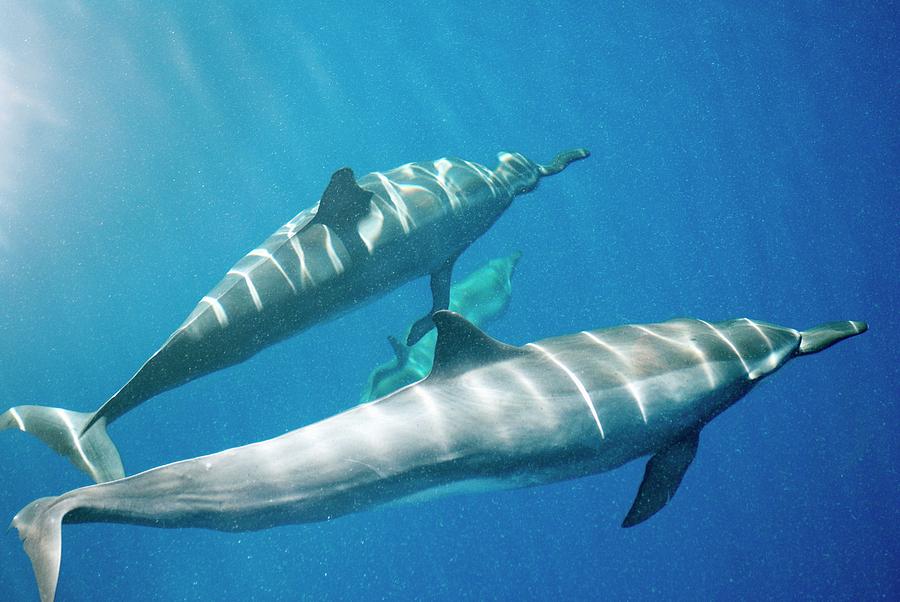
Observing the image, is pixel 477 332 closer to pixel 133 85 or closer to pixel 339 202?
pixel 339 202

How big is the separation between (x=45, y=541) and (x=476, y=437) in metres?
2.67

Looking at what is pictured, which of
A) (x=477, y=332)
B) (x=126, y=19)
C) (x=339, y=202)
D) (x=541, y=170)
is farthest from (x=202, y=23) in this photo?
(x=477, y=332)

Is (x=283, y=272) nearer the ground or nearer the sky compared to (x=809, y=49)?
nearer the ground

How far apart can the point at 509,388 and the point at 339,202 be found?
2.79 metres

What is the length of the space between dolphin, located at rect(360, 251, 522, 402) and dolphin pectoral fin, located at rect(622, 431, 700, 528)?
4202 mm

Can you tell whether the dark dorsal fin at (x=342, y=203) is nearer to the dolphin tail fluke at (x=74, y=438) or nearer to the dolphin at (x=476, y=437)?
the dolphin at (x=476, y=437)

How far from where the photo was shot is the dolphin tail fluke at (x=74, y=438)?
17.2ft

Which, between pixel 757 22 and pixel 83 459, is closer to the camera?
pixel 83 459

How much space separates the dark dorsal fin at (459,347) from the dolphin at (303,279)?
7.25 feet

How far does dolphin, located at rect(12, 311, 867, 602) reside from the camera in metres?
3.46

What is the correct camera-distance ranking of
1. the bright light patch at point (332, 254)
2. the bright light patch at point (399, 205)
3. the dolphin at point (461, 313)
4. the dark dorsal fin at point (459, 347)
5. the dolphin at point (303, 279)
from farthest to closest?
the dolphin at point (461, 313), the bright light patch at point (399, 205), the bright light patch at point (332, 254), the dolphin at point (303, 279), the dark dorsal fin at point (459, 347)

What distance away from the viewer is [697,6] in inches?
885

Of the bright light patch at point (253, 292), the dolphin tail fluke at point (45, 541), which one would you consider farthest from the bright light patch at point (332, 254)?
the dolphin tail fluke at point (45, 541)

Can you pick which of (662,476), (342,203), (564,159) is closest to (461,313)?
(564,159)
